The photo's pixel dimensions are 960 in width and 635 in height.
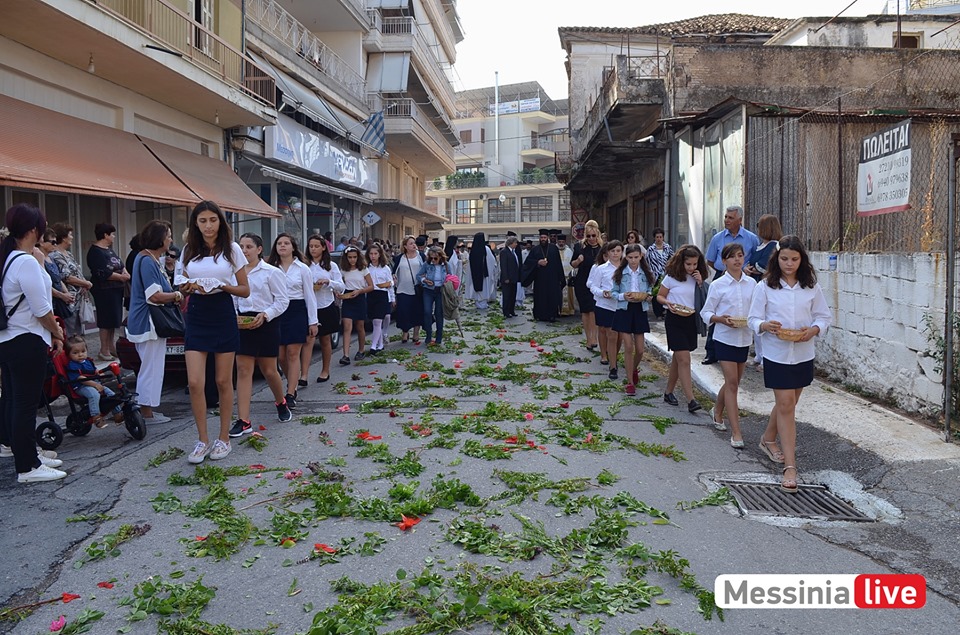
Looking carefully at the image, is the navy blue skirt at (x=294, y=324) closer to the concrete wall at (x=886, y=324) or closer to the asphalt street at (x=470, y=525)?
the asphalt street at (x=470, y=525)

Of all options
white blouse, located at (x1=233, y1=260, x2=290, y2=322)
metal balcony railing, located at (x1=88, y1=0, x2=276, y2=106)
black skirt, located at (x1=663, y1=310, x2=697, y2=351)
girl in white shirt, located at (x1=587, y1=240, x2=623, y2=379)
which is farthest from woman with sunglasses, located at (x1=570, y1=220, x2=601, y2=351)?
metal balcony railing, located at (x1=88, y1=0, x2=276, y2=106)

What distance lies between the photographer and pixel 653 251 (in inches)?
562

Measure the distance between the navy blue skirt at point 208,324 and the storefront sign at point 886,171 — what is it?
664 cm

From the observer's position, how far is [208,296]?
21.0 ft

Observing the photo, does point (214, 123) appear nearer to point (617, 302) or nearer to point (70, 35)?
point (70, 35)

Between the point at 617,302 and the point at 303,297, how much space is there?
12.2 feet

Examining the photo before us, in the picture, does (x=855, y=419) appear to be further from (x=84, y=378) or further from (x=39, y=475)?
(x=84, y=378)

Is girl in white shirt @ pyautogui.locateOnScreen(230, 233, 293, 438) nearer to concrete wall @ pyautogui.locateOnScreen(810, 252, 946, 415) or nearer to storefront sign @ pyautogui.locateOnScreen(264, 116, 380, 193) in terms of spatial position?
concrete wall @ pyautogui.locateOnScreen(810, 252, 946, 415)

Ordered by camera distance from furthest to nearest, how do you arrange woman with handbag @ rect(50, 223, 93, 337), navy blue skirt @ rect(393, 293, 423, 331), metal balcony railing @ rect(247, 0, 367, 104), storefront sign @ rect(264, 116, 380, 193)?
metal balcony railing @ rect(247, 0, 367, 104), storefront sign @ rect(264, 116, 380, 193), navy blue skirt @ rect(393, 293, 423, 331), woman with handbag @ rect(50, 223, 93, 337)

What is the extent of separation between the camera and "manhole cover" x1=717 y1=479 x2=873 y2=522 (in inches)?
206

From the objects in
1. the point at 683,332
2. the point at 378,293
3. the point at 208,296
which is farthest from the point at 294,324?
the point at 683,332

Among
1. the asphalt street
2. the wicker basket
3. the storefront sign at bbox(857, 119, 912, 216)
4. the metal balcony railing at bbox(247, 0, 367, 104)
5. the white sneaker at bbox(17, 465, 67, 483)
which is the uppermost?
the metal balcony railing at bbox(247, 0, 367, 104)

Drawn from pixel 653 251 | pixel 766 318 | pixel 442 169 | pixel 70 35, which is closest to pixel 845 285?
pixel 766 318

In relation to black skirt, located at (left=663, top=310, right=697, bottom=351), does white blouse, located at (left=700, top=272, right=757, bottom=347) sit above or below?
above
